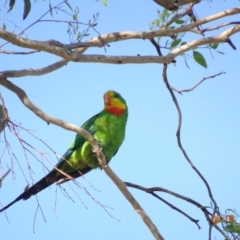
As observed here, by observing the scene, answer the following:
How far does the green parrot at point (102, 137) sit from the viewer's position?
2.88m

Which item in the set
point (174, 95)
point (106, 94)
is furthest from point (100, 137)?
point (174, 95)

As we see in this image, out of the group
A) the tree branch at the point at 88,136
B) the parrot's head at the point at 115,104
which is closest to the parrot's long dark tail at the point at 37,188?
the tree branch at the point at 88,136

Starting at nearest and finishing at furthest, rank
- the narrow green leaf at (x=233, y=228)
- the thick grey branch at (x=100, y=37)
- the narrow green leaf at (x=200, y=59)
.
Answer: the thick grey branch at (x=100, y=37) → the narrow green leaf at (x=233, y=228) → the narrow green leaf at (x=200, y=59)

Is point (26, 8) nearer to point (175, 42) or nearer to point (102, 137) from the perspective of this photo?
point (175, 42)

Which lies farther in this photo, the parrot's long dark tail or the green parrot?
the green parrot

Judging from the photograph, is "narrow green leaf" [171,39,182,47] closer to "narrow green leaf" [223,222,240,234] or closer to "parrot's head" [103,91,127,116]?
"narrow green leaf" [223,222,240,234]

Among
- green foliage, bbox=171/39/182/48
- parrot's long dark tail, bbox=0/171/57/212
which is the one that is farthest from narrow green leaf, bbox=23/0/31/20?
parrot's long dark tail, bbox=0/171/57/212

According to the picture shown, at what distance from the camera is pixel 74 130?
188 cm

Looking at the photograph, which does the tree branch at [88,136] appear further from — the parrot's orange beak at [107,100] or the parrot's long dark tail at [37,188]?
the parrot's orange beak at [107,100]

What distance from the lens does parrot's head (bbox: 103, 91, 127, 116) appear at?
3121mm

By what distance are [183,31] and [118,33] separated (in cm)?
25

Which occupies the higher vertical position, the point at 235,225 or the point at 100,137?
the point at 100,137

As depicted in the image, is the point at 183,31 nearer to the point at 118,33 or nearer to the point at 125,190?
the point at 118,33

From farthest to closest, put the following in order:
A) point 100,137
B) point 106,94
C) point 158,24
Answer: point 106,94, point 100,137, point 158,24
